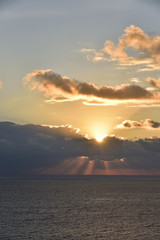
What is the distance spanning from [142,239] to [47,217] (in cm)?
3836

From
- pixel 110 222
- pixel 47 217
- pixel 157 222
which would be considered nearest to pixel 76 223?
pixel 110 222

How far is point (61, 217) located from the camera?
323 ft

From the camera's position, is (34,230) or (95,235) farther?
(34,230)

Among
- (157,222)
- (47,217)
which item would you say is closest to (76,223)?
(47,217)

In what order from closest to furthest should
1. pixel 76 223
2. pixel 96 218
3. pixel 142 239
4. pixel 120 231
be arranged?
pixel 142 239, pixel 120 231, pixel 76 223, pixel 96 218

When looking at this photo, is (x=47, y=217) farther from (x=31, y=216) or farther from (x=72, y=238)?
(x=72, y=238)

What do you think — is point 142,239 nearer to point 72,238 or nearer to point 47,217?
point 72,238

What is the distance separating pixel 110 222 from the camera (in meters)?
87.9

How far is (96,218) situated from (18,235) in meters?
31.2

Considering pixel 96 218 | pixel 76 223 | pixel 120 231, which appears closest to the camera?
pixel 120 231

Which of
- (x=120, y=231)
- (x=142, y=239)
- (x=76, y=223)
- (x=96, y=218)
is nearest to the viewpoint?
(x=142, y=239)

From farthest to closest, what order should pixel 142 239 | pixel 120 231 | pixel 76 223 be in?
pixel 76 223 → pixel 120 231 → pixel 142 239

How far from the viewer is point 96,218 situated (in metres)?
96.1

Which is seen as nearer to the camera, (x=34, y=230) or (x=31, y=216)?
(x=34, y=230)
